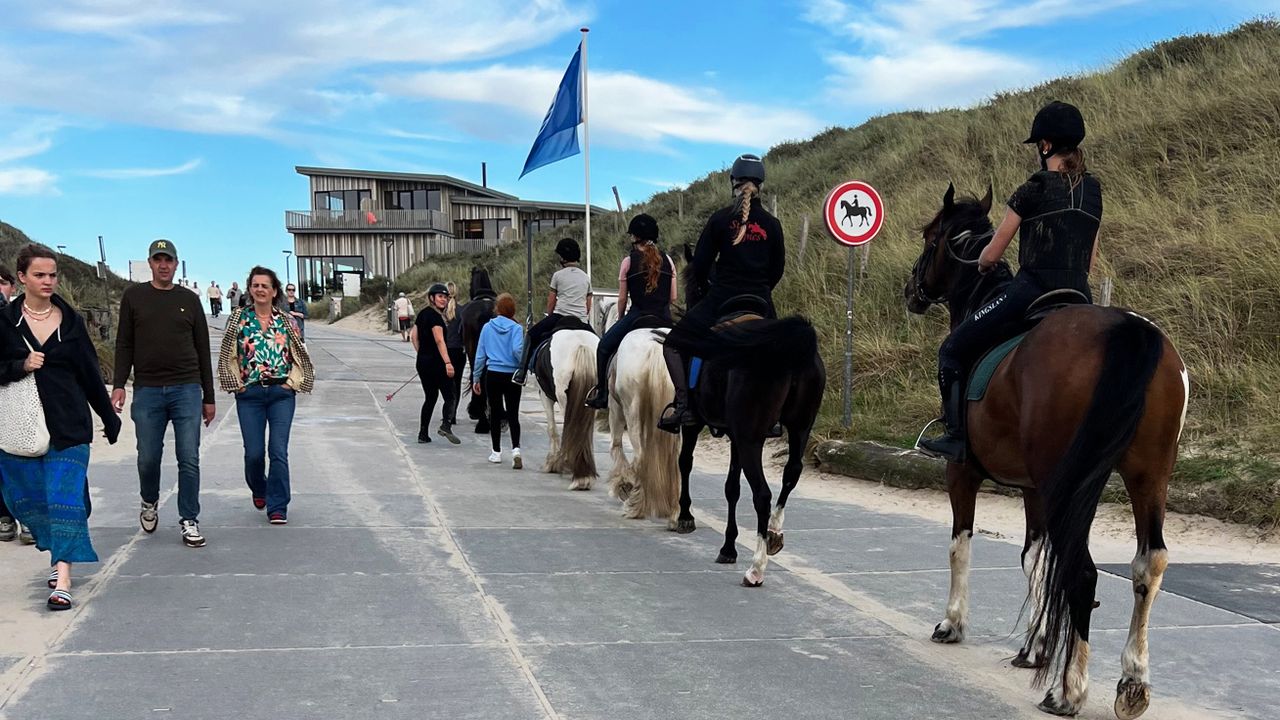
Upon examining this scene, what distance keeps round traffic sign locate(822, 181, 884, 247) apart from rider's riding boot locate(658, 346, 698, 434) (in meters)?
4.41

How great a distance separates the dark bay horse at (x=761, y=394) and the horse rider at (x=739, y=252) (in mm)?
361

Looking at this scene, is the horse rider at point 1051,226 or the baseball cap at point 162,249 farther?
the baseball cap at point 162,249

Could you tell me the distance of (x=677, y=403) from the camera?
8.22 meters

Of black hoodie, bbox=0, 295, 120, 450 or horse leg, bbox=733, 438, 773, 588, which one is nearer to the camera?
black hoodie, bbox=0, 295, 120, 450

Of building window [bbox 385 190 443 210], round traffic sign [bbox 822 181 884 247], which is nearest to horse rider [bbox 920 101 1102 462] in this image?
round traffic sign [bbox 822 181 884 247]

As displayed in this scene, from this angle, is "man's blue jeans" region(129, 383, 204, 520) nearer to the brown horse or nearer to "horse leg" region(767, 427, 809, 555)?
"horse leg" region(767, 427, 809, 555)

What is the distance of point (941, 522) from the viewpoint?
9.16 meters

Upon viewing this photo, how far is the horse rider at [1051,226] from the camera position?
5113mm

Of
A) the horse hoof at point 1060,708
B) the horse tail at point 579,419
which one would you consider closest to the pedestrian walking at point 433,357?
the horse tail at point 579,419

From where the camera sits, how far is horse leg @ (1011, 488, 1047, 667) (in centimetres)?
491

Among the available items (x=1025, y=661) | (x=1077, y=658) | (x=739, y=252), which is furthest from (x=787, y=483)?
(x=1077, y=658)

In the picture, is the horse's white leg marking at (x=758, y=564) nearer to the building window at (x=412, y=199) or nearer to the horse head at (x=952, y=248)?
the horse head at (x=952, y=248)

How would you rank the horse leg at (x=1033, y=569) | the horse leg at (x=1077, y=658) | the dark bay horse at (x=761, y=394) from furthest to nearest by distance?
1. the dark bay horse at (x=761, y=394)
2. the horse leg at (x=1033, y=569)
3. the horse leg at (x=1077, y=658)

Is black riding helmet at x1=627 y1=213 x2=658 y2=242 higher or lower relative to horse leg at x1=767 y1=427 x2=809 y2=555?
higher
